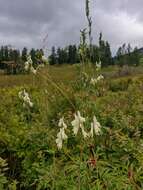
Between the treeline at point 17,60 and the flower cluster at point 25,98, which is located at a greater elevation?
the treeline at point 17,60

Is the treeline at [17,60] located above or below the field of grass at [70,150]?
above

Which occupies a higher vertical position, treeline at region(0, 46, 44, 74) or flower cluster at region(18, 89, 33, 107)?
treeline at region(0, 46, 44, 74)

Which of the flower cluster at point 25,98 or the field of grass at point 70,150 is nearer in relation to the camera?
the field of grass at point 70,150

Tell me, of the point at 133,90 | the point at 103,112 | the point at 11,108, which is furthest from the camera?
the point at 133,90

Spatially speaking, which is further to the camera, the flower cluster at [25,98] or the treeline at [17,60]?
the flower cluster at [25,98]

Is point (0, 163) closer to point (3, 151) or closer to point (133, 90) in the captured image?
point (3, 151)

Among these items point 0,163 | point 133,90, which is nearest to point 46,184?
point 0,163

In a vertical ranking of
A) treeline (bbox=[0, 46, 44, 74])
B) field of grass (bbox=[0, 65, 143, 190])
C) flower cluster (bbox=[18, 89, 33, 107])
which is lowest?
field of grass (bbox=[0, 65, 143, 190])

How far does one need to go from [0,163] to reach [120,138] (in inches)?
51.2

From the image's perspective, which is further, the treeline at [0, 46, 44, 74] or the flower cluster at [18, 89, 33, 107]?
the flower cluster at [18, 89, 33, 107]

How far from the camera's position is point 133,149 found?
494cm

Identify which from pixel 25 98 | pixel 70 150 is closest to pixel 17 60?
pixel 70 150

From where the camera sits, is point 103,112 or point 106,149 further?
point 103,112

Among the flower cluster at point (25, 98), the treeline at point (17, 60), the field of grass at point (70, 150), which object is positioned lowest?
the field of grass at point (70, 150)
